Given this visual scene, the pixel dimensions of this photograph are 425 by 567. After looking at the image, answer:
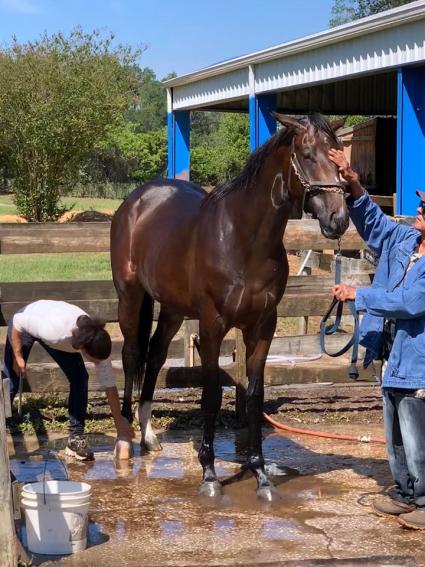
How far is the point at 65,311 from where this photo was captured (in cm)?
582

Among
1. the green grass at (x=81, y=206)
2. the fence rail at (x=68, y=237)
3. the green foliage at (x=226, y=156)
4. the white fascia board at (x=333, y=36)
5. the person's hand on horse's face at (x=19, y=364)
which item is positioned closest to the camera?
the person's hand on horse's face at (x=19, y=364)

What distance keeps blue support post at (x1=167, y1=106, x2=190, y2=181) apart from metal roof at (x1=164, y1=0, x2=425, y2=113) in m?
1.43

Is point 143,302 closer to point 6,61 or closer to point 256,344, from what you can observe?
point 256,344

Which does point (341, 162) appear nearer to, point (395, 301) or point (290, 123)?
point (290, 123)

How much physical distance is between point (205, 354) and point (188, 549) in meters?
1.41

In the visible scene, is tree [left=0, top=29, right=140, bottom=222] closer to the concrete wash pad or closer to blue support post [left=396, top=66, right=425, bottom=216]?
blue support post [left=396, top=66, right=425, bottom=216]

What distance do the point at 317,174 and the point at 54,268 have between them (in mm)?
12594

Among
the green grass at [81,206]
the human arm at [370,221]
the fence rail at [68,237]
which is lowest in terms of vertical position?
the green grass at [81,206]

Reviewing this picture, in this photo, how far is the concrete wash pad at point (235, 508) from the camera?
425 centimetres

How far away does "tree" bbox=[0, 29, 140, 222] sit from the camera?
79.4 feet

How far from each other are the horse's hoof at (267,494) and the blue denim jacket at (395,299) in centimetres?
99

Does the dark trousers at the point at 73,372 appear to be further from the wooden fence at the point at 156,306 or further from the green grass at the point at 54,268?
the green grass at the point at 54,268

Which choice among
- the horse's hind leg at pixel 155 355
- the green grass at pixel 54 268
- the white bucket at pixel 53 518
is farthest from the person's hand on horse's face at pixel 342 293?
the green grass at pixel 54 268

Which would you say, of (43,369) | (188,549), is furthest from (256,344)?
(43,369)
